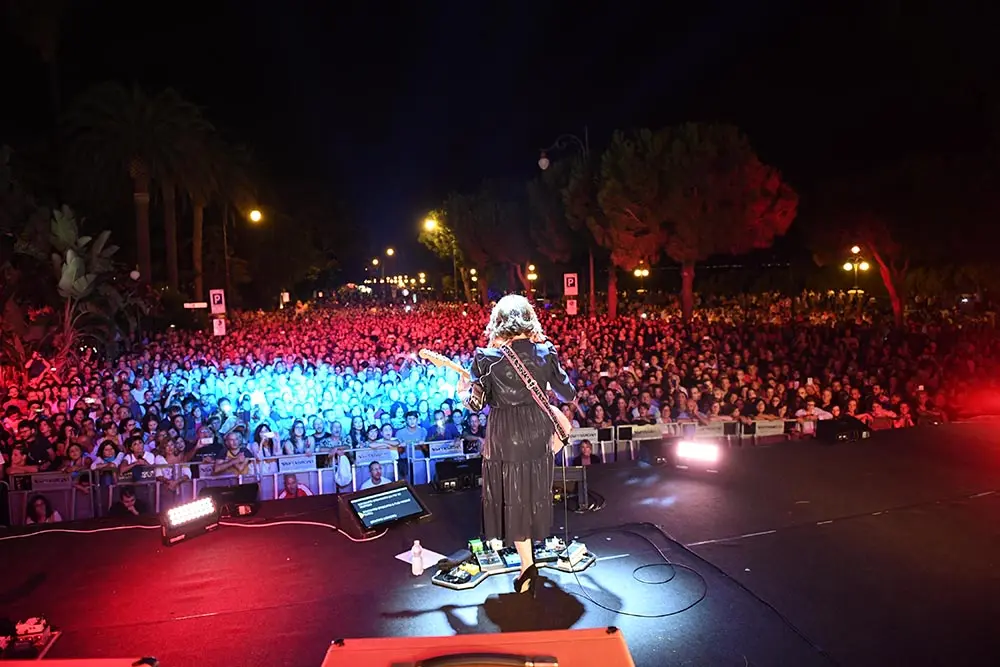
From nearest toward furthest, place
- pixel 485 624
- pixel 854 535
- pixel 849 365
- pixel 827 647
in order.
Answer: pixel 827 647 < pixel 485 624 < pixel 854 535 < pixel 849 365

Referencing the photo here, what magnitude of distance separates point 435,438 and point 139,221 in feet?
63.8

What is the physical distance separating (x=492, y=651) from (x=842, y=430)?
7674mm

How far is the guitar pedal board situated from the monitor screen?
93 centimetres

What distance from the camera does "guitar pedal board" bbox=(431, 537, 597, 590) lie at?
185 inches

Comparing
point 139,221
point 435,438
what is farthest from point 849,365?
point 139,221

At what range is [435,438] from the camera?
8844mm

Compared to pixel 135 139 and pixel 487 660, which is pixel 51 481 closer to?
pixel 487 660

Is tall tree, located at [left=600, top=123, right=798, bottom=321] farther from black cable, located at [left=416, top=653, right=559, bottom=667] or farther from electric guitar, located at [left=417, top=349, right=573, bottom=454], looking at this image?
black cable, located at [left=416, top=653, right=559, bottom=667]

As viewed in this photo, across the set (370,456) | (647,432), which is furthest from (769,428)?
(370,456)

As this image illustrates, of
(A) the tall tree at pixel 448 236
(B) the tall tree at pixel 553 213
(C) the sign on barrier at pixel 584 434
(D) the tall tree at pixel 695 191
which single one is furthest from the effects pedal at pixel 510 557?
(A) the tall tree at pixel 448 236

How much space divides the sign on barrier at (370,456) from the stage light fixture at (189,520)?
79.5 inches

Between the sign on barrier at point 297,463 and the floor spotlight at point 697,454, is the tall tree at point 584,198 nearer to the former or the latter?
the floor spotlight at point 697,454

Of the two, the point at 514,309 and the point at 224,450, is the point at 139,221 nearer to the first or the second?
the point at 224,450

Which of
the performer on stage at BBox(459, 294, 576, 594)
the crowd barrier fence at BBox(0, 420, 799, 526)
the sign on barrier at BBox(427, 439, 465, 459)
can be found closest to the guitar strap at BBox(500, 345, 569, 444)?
the performer on stage at BBox(459, 294, 576, 594)
